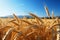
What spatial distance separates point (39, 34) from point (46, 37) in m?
0.09

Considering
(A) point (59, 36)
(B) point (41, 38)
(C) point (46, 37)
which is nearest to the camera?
(A) point (59, 36)

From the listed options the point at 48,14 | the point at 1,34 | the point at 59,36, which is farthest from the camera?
the point at 48,14

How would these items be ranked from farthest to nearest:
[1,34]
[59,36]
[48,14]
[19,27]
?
[48,14], [1,34], [19,27], [59,36]

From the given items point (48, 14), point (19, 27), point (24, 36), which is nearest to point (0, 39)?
point (19, 27)

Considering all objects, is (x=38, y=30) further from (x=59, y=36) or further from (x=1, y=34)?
(x=1, y=34)

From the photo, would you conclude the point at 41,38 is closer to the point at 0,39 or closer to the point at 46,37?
the point at 46,37

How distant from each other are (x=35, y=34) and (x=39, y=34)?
53mm

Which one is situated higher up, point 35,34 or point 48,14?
point 48,14

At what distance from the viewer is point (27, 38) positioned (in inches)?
63.1

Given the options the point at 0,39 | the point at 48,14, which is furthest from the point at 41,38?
the point at 48,14

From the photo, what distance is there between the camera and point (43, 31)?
161 cm

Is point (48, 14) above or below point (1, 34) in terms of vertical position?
above

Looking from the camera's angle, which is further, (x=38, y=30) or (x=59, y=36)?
(x=38, y=30)

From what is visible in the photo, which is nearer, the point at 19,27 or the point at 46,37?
the point at 46,37
